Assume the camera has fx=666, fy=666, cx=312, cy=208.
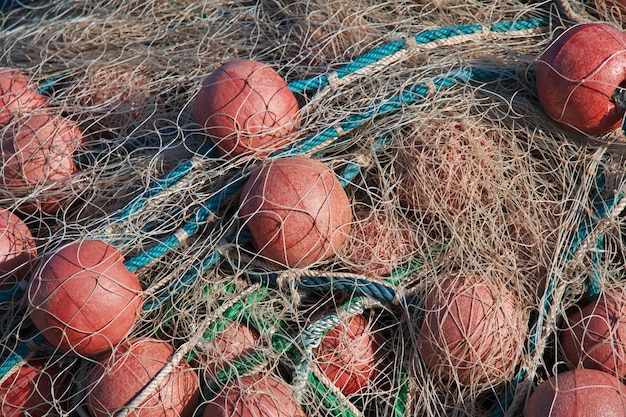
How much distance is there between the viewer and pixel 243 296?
7.79 feet

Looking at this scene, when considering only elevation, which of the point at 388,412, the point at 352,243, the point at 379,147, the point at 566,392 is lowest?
the point at 388,412

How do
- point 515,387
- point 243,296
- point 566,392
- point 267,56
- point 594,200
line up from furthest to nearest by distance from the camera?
point 267,56 → point 594,200 → point 243,296 → point 515,387 → point 566,392

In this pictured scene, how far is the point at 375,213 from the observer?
2500 mm

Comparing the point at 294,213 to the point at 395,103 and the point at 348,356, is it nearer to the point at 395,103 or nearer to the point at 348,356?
the point at 348,356

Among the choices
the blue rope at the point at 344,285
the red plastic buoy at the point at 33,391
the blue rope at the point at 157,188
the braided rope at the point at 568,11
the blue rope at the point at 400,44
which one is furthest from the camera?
the braided rope at the point at 568,11

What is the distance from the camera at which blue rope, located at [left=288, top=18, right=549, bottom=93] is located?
2.71m

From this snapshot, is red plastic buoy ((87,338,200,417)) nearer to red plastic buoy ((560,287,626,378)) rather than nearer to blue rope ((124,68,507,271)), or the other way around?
blue rope ((124,68,507,271))

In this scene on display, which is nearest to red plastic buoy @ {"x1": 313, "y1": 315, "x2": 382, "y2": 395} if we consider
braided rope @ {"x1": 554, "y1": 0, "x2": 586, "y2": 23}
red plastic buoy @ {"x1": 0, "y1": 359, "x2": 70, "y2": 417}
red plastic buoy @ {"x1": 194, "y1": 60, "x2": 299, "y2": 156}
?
red plastic buoy @ {"x1": 194, "y1": 60, "x2": 299, "y2": 156}

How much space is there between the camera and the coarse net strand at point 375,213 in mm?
2285

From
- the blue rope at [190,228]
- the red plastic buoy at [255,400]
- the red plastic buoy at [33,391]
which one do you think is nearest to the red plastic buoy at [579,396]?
the red plastic buoy at [255,400]

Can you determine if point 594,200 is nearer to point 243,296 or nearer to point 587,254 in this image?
point 587,254

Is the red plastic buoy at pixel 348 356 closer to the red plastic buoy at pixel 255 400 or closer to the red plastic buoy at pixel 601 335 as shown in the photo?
the red plastic buoy at pixel 255 400

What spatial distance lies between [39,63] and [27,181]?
0.79 meters

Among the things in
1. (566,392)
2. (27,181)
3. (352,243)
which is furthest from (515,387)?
(27,181)
